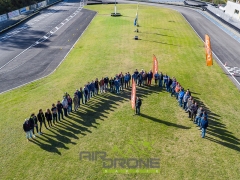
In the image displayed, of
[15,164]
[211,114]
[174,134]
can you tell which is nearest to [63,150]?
[15,164]

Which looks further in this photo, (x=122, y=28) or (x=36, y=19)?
(x=36, y=19)

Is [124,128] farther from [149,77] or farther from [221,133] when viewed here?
[149,77]

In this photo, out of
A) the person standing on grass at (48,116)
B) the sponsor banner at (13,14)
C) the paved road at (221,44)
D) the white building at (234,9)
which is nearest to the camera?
the person standing on grass at (48,116)

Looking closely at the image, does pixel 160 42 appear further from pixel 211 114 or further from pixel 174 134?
pixel 174 134

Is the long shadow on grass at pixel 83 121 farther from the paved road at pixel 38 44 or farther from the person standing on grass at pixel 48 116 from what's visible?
the paved road at pixel 38 44

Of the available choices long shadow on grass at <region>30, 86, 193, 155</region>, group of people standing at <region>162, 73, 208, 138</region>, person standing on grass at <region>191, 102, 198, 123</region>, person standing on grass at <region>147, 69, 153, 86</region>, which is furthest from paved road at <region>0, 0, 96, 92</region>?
person standing on grass at <region>191, 102, 198, 123</region>

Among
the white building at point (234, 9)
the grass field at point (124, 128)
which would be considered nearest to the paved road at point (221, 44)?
the grass field at point (124, 128)
